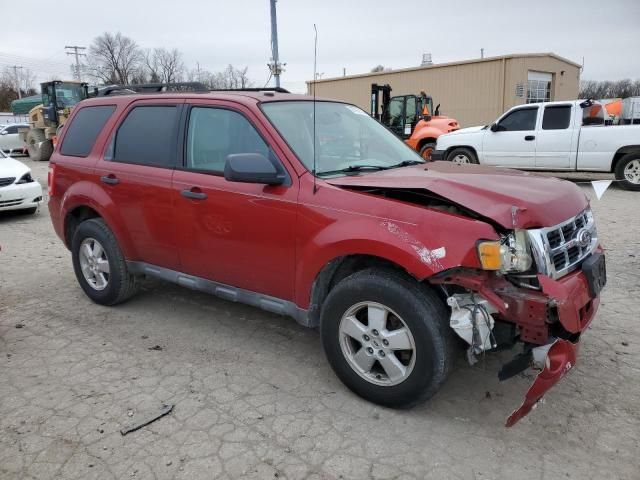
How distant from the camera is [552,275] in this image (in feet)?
9.05

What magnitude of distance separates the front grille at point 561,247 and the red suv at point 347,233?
0.01m

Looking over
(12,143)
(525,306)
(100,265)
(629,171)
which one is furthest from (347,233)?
(12,143)

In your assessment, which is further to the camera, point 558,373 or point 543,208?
point 543,208

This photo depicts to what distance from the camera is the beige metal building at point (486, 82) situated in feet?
81.6

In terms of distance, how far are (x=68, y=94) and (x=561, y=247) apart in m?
23.3

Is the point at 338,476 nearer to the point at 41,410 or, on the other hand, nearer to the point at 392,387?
the point at 392,387

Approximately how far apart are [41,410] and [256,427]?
4.54 ft

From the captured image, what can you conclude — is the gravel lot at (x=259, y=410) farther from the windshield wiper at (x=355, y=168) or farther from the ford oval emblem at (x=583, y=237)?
the windshield wiper at (x=355, y=168)

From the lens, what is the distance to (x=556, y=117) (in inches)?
464

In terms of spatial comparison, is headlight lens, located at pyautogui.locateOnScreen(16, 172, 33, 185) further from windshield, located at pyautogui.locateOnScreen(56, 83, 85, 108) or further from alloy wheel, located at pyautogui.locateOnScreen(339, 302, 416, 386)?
windshield, located at pyautogui.locateOnScreen(56, 83, 85, 108)

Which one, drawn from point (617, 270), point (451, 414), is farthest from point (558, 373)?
point (617, 270)

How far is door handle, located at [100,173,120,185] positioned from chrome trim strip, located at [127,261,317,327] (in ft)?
2.38

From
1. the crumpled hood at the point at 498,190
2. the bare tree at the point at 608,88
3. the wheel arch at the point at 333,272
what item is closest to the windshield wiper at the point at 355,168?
the crumpled hood at the point at 498,190

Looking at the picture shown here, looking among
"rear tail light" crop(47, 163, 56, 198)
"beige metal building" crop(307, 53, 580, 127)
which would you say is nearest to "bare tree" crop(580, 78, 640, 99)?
"beige metal building" crop(307, 53, 580, 127)
